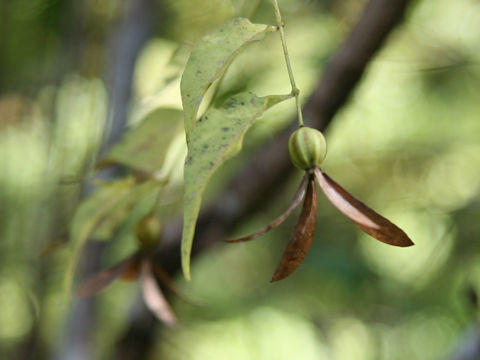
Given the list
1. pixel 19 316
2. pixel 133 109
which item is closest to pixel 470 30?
pixel 133 109

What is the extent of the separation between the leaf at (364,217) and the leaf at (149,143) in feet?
0.51

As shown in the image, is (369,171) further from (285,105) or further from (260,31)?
(260,31)

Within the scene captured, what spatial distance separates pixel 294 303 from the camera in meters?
1.31

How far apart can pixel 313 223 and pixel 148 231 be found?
16 centimetres

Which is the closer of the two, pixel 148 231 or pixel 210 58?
pixel 210 58

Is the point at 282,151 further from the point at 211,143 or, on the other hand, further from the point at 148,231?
the point at 211,143

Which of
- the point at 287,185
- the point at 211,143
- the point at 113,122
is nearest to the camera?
the point at 211,143

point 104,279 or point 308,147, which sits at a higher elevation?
point 308,147

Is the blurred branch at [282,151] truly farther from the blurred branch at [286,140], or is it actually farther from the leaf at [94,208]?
the leaf at [94,208]

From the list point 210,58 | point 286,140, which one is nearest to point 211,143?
point 210,58

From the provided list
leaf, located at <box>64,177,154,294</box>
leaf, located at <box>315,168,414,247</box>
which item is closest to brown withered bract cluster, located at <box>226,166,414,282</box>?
leaf, located at <box>315,168,414,247</box>

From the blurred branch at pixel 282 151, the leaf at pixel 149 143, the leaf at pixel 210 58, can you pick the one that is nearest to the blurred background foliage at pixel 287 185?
the blurred branch at pixel 282 151

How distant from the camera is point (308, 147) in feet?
0.77

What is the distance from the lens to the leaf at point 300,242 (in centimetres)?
23
